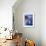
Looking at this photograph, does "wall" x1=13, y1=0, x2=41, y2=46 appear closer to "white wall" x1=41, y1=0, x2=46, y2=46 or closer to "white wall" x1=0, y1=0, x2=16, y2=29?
"white wall" x1=41, y1=0, x2=46, y2=46

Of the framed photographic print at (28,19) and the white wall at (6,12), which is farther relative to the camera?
the framed photographic print at (28,19)

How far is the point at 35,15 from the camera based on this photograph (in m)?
4.21

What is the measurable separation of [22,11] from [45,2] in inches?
38.9

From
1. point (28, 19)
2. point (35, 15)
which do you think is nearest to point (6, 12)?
point (28, 19)

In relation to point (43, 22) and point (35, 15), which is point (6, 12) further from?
point (43, 22)

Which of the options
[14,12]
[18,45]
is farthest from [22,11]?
[18,45]

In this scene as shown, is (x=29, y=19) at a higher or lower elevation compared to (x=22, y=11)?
lower

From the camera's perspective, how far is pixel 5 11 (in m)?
3.92

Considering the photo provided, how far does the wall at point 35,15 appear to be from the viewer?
4.23 meters

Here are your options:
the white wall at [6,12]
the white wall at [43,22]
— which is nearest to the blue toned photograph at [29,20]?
the white wall at [43,22]

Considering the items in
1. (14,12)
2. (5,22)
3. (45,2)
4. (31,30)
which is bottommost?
(31,30)

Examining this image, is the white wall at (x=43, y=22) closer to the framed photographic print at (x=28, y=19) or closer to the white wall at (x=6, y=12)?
the framed photographic print at (x=28, y=19)

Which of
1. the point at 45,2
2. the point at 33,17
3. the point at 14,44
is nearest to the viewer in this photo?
the point at 14,44

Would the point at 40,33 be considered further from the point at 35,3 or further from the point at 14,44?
the point at 14,44
